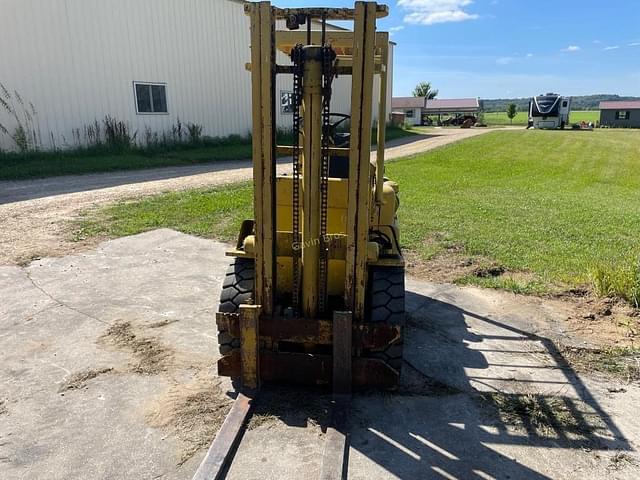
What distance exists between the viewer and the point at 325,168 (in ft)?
10.4

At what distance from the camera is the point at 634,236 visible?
761cm

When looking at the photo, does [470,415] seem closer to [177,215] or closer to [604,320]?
[604,320]

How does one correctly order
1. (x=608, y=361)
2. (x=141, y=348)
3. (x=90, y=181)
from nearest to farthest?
(x=608, y=361) < (x=141, y=348) < (x=90, y=181)

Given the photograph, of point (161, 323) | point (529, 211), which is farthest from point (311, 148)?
point (529, 211)

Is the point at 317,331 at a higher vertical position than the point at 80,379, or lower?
higher

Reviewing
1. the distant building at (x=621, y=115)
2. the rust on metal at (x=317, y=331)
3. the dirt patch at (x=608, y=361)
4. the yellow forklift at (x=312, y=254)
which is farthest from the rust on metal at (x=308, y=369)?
the distant building at (x=621, y=115)

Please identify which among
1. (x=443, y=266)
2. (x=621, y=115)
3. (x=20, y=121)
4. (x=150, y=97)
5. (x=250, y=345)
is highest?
(x=150, y=97)

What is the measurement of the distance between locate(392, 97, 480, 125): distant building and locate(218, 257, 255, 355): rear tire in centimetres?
6232

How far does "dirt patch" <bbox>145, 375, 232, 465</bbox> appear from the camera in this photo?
2.94 metres

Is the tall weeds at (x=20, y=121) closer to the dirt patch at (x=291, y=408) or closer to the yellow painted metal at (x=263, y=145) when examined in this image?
the yellow painted metal at (x=263, y=145)

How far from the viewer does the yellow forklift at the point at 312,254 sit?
115 inches

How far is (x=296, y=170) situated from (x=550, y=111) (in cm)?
4734

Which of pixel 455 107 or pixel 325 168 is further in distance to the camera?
pixel 455 107

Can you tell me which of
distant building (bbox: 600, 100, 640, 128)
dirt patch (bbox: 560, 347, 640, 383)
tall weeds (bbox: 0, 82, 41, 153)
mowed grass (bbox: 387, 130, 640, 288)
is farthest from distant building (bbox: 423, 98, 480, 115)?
dirt patch (bbox: 560, 347, 640, 383)
